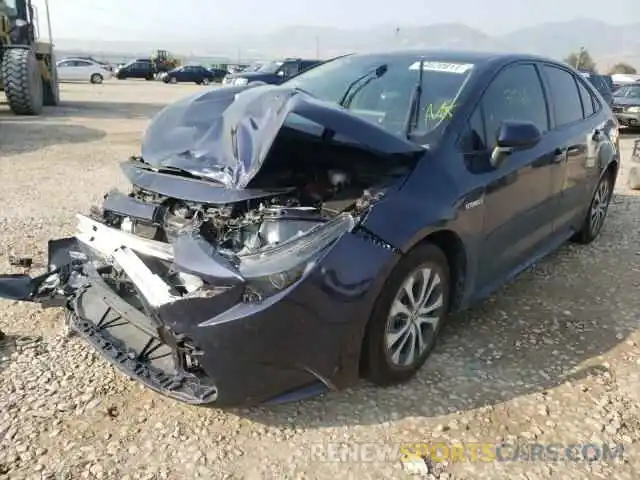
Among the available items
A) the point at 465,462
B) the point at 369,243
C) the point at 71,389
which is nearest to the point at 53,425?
the point at 71,389

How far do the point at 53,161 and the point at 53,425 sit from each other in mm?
6962

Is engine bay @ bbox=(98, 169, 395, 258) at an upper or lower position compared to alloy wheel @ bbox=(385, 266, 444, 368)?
upper

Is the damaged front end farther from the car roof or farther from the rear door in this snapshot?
the rear door

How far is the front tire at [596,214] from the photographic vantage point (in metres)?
5.18

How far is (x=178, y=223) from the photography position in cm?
283

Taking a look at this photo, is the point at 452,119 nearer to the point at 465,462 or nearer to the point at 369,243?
the point at 369,243

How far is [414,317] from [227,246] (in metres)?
1.03

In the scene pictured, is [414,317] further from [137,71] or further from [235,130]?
[137,71]

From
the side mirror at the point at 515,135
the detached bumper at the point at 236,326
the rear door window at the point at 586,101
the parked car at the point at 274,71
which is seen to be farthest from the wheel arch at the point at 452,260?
the parked car at the point at 274,71

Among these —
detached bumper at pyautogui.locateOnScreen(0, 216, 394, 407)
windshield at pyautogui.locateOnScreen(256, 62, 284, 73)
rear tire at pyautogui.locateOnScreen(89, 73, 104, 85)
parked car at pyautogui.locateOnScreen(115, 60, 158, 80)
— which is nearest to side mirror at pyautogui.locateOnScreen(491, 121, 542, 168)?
detached bumper at pyautogui.locateOnScreen(0, 216, 394, 407)

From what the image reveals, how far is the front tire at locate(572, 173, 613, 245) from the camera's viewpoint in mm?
5184

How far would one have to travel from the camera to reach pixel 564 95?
4395 mm

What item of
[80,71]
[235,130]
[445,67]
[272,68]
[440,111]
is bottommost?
[80,71]

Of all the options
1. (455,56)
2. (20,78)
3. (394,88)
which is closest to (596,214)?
(455,56)
